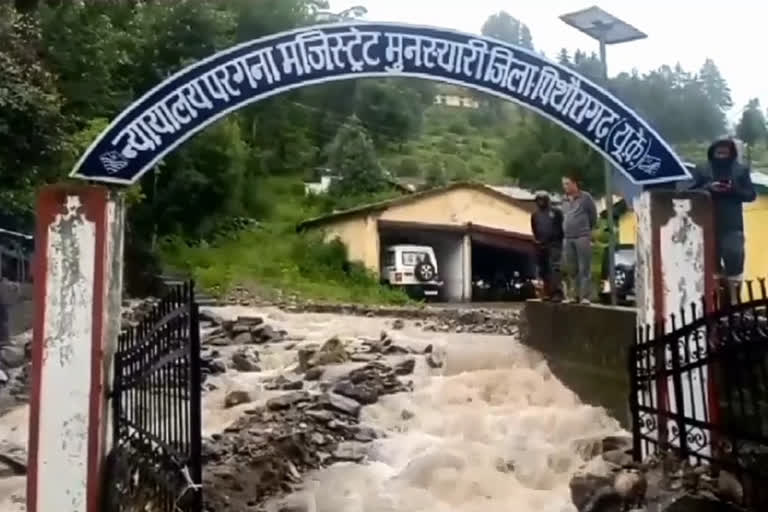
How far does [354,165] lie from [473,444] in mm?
14163

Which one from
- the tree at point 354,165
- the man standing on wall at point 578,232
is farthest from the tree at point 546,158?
the man standing on wall at point 578,232

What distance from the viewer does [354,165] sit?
72.8 ft

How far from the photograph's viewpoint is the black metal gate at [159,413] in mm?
5359

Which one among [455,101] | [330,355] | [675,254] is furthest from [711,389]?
[455,101]

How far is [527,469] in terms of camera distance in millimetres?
8047

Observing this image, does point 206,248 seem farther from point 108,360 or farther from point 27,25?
point 108,360

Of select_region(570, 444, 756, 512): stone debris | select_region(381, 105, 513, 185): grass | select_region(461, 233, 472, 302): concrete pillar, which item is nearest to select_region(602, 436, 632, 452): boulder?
select_region(570, 444, 756, 512): stone debris

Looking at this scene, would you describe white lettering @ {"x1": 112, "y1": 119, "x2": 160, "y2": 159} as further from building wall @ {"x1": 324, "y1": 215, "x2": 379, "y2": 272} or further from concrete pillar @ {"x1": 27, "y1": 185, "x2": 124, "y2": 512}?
building wall @ {"x1": 324, "y1": 215, "x2": 379, "y2": 272}

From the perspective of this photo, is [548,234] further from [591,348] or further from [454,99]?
[454,99]

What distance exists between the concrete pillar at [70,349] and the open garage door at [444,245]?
37.8ft

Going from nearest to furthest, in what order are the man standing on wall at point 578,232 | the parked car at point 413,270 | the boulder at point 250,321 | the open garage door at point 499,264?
the man standing on wall at point 578,232 → the boulder at point 250,321 → the open garage door at point 499,264 → the parked car at point 413,270

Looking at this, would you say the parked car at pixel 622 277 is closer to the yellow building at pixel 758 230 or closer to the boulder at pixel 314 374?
the yellow building at pixel 758 230

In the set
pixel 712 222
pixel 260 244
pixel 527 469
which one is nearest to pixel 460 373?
pixel 527 469

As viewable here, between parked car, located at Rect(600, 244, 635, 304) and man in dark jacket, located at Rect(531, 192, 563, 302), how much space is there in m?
0.69
